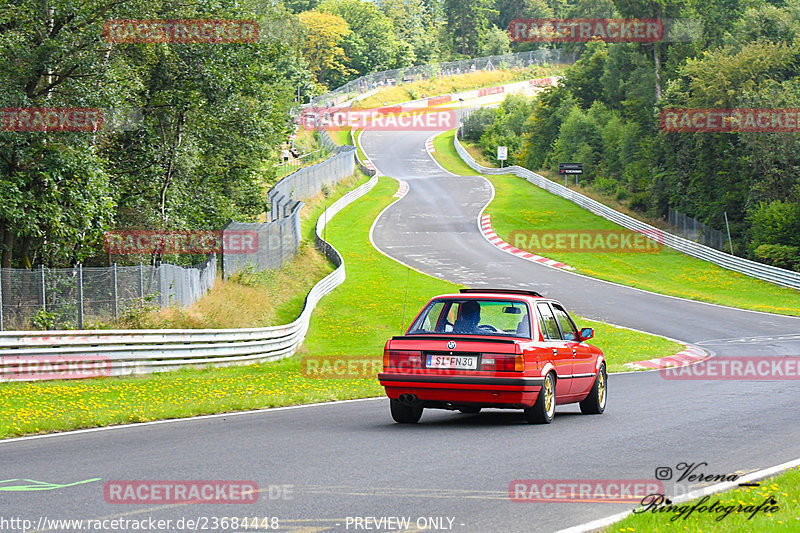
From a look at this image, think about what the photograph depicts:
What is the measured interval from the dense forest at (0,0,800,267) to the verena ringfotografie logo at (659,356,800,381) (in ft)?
46.7

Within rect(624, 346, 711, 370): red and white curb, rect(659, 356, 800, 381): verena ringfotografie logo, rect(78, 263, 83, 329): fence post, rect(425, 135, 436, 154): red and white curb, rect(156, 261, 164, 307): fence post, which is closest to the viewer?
rect(659, 356, 800, 381): verena ringfotografie logo

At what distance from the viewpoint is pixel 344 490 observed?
730 centimetres

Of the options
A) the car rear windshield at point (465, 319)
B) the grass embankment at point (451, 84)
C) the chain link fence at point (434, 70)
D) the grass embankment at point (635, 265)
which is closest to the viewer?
the car rear windshield at point (465, 319)

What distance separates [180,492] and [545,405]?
5325 millimetres

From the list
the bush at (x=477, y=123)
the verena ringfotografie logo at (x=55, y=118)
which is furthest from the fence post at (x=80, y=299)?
the bush at (x=477, y=123)

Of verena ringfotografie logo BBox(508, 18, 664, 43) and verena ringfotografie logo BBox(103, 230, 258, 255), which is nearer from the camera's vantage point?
verena ringfotografie logo BBox(103, 230, 258, 255)

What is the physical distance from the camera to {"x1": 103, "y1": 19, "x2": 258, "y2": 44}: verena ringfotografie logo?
23859 millimetres

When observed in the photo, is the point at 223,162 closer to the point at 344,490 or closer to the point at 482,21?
the point at 344,490

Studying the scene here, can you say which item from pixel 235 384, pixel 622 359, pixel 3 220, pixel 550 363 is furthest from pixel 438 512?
pixel 622 359

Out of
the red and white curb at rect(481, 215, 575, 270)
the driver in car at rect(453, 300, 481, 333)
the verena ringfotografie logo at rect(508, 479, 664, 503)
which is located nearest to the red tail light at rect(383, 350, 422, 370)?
the driver in car at rect(453, 300, 481, 333)

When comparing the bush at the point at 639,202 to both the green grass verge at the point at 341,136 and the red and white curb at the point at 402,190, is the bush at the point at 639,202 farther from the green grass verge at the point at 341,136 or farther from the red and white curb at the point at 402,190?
the green grass verge at the point at 341,136

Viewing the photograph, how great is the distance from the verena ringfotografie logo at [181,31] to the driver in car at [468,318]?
606 inches

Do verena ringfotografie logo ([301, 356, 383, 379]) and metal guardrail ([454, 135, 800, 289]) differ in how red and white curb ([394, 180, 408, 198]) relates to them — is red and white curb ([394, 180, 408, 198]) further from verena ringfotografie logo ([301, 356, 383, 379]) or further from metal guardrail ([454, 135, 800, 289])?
verena ringfotografie logo ([301, 356, 383, 379])

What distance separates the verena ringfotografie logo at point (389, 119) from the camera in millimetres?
114125
